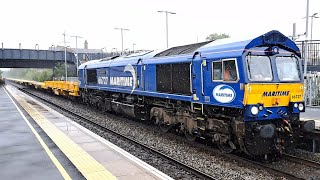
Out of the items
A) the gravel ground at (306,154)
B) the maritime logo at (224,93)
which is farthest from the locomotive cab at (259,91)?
the gravel ground at (306,154)

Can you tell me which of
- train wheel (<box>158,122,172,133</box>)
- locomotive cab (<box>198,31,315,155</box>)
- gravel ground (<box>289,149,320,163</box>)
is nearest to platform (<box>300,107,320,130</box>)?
gravel ground (<box>289,149,320,163</box>)

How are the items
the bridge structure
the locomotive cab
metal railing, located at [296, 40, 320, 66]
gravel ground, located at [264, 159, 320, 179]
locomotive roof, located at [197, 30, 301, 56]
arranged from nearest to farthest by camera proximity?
1. gravel ground, located at [264, 159, 320, 179]
2. the locomotive cab
3. locomotive roof, located at [197, 30, 301, 56]
4. metal railing, located at [296, 40, 320, 66]
5. the bridge structure

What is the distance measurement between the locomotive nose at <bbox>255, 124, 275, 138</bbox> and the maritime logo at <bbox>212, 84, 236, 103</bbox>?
1.21 metres

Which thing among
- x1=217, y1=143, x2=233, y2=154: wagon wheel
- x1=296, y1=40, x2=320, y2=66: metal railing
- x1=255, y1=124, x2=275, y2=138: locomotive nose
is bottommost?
x1=217, y1=143, x2=233, y2=154: wagon wheel

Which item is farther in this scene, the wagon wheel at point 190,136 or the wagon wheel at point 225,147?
the wagon wheel at point 190,136

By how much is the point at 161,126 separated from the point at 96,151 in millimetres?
5281

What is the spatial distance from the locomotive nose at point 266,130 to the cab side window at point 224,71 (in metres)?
1.65

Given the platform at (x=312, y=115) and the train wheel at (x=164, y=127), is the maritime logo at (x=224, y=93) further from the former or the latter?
the platform at (x=312, y=115)

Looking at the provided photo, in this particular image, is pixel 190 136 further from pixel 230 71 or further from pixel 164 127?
pixel 230 71

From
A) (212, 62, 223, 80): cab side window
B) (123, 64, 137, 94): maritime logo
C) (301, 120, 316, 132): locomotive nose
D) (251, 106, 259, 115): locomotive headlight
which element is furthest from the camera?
A: (123, 64, 137, 94): maritime logo

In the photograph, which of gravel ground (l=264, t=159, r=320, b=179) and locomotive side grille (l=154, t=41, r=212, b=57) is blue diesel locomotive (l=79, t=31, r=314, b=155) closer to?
locomotive side grille (l=154, t=41, r=212, b=57)

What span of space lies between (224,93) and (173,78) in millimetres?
3499

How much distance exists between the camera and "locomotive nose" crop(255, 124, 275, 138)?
9.67m

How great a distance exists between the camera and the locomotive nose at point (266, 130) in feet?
31.7
